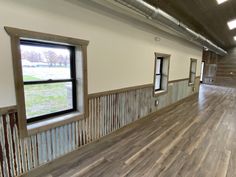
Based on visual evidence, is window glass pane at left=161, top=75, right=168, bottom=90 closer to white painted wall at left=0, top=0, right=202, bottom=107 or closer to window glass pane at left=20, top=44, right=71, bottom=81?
white painted wall at left=0, top=0, right=202, bottom=107

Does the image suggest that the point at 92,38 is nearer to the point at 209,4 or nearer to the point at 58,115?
the point at 58,115

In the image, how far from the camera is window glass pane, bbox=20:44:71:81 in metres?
1.79

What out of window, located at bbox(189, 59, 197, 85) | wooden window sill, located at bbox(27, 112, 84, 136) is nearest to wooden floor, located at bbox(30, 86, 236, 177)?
wooden window sill, located at bbox(27, 112, 84, 136)

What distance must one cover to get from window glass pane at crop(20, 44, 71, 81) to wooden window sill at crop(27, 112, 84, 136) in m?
0.62

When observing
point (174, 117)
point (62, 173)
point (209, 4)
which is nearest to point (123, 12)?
point (209, 4)

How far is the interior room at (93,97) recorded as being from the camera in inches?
65.1

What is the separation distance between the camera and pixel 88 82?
7.84 ft

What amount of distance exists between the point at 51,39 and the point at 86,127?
1.53 m

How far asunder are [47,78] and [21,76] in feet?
1.33

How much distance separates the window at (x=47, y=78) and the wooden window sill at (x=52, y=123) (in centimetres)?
10

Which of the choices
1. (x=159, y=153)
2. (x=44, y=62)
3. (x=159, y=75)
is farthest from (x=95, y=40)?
(x=159, y=75)

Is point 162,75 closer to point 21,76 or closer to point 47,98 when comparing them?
point 47,98

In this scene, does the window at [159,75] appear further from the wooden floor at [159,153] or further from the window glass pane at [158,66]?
the wooden floor at [159,153]

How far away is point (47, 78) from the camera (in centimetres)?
203
